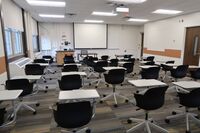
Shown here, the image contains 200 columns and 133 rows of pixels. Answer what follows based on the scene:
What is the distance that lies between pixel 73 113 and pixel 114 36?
1164cm

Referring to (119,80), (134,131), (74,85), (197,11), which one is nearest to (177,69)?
(119,80)

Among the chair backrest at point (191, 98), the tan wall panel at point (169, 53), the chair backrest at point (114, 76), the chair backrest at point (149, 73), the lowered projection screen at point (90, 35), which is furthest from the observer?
the lowered projection screen at point (90, 35)

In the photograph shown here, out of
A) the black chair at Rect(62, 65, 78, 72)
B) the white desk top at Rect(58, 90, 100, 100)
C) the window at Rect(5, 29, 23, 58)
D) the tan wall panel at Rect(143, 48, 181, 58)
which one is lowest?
the white desk top at Rect(58, 90, 100, 100)

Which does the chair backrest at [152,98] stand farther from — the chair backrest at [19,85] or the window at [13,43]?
the window at [13,43]

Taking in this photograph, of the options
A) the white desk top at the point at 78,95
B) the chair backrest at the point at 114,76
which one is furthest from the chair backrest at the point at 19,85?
the chair backrest at the point at 114,76

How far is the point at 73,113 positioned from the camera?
2100 millimetres

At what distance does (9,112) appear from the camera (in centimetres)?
355

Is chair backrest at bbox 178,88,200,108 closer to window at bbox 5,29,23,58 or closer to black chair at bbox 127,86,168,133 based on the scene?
black chair at bbox 127,86,168,133

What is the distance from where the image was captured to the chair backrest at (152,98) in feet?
8.21

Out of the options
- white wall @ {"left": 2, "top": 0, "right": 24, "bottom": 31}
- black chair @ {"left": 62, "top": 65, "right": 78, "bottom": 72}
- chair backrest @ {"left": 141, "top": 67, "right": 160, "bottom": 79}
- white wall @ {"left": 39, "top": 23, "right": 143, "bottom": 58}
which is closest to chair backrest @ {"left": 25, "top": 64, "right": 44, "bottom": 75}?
black chair @ {"left": 62, "top": 65, "right": 78, "bottom": 72}

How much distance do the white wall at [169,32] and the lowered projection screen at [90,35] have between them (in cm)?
347

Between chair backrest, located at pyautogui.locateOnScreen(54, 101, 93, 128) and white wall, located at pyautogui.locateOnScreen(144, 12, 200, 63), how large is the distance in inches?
299

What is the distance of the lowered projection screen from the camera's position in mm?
12164

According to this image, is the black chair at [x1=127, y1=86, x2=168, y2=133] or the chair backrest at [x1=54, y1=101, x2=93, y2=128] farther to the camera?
the black chair at [x1=127, y1=86, x2=168, y2=133]
